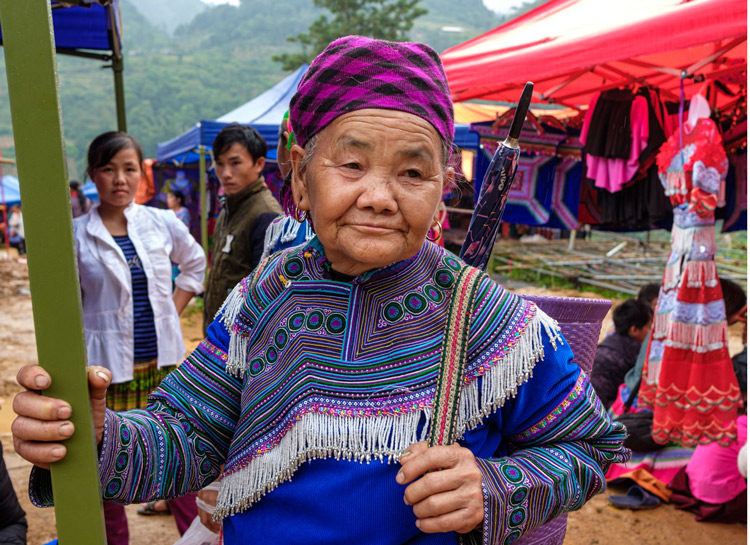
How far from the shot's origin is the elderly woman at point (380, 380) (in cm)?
103

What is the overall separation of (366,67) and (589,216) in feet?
15.5

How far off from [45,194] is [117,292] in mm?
2426

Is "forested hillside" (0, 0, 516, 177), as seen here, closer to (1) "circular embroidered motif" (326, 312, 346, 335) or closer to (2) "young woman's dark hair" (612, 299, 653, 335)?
(2) "young woman's dark hair" (612, 299, 653, 335)

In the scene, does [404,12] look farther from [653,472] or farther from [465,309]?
[465,309]

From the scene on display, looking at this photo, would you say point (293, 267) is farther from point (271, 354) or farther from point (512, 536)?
point (512, 536)

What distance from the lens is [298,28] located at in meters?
98.1

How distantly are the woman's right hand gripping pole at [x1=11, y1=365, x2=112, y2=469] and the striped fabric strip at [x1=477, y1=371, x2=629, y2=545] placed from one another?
63cm

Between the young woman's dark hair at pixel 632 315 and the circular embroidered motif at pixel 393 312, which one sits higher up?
the circular embroidered motif at pixel 393 312

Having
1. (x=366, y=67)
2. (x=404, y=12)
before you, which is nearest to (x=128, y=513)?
(x=366, y=67)

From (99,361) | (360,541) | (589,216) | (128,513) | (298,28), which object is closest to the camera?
(360,541)

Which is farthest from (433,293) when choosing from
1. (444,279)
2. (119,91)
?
(119,91)

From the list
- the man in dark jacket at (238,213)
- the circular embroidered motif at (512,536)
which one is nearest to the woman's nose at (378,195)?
the circular embroidered motif at (512,536)

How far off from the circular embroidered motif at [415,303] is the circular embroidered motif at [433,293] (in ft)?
0.04

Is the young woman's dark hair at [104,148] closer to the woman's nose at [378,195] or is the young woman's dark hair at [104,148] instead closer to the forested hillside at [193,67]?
the woman's nose at [378,195]
